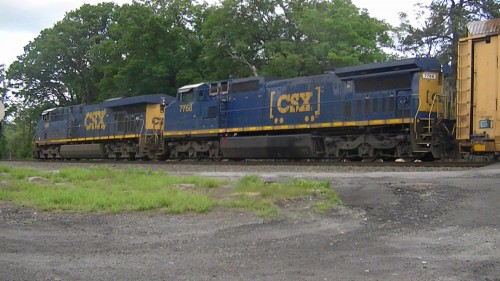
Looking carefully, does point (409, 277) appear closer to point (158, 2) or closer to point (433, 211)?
point (433, 211)

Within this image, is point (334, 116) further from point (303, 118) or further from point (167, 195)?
point (167, 195)

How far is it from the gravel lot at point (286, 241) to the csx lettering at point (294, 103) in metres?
10.5

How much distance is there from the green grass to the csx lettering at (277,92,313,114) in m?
8.37

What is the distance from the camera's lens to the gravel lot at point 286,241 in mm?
5012

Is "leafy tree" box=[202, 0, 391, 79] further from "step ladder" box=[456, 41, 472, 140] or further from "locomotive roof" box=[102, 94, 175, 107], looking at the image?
"step ladder" box=[456, 41, 472, 140]

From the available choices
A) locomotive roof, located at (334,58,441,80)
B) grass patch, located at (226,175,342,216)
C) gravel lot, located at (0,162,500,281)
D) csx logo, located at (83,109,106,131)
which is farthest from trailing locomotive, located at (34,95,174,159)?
gravel lot, located at (0,162,500,281)

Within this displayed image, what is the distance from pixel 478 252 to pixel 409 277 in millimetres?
1207

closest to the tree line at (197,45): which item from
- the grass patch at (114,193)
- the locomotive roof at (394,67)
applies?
the locomotive roof at (394,67)

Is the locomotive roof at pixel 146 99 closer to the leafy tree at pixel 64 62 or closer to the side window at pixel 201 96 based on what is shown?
the side window at pixel 201 96

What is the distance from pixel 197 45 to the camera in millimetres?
41188

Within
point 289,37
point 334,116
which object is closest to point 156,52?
point 289,37

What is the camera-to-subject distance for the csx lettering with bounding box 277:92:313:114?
19781 mm

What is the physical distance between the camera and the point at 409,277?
15.3 ft

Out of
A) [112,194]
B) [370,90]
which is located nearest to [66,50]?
[370,90]
